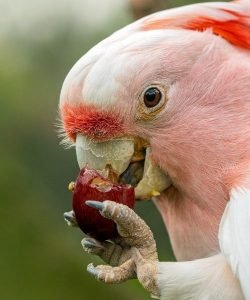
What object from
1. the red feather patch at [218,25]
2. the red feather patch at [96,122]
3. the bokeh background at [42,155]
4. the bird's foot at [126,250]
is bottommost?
the bokeh background at [42,155]

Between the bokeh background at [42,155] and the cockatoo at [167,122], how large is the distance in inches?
29.6

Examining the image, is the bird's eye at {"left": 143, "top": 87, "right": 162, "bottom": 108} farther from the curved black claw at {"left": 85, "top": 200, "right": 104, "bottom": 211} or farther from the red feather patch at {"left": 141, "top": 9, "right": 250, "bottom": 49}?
the curved black claw at {"left": 85, "top": 200, "right": 104, "bottom": 211}

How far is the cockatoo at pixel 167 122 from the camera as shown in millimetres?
2732

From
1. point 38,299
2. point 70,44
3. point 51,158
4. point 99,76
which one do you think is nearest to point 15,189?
point 38,299

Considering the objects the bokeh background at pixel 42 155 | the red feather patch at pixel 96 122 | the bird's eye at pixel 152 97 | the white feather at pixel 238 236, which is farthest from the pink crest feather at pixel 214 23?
the bokeh background at pixel 42 155

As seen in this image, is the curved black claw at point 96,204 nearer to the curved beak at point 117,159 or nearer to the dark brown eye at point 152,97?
the curved beak at point 117,159

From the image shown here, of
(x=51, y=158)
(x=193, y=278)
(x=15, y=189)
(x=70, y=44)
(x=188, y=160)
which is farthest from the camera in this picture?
(x=70, y=44)

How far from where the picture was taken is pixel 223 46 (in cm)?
290

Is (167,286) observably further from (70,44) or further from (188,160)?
(70,44)

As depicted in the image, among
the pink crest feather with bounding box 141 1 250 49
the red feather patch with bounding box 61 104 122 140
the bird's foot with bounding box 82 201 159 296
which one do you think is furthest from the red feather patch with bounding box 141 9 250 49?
the bird's foot with bounding box 82 201 159 296

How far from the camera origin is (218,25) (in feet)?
9.59

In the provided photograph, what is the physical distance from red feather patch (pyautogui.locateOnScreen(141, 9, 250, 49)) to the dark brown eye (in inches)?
8.7

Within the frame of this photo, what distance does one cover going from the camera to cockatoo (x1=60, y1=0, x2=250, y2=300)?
8.96ft

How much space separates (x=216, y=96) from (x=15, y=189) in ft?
9.47
